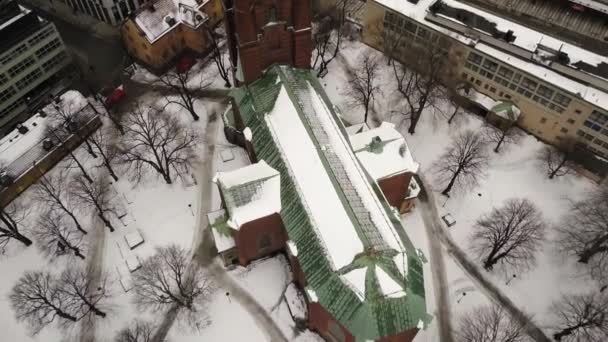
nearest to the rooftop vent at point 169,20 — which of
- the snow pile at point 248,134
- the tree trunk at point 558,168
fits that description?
the snow pile at point 248,134

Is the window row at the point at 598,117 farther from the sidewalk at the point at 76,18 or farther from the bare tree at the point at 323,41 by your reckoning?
the sidewalk at the point at 76,18

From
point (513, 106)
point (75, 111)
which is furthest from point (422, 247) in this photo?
point (75, 111)

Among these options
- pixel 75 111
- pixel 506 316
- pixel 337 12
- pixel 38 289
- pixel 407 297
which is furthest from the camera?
pixel 337 12

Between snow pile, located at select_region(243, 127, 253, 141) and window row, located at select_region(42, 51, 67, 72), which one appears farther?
window row, located at select_region(42, 51, 67, 72)

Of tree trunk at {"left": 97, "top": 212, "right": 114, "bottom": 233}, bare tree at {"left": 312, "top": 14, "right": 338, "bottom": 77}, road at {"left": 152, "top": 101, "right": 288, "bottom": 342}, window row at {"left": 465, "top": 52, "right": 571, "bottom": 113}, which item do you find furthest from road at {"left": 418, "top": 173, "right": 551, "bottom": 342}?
tree trunk at {"left": 97, "top": 212, "right": 114, "bottom": 233}

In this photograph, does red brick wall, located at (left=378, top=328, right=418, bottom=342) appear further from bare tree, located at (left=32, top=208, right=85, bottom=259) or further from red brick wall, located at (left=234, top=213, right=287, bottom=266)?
bare tree, located at (left=32, top=208, right=85, bottom=259)

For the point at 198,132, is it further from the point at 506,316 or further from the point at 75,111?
the point at 506,316
